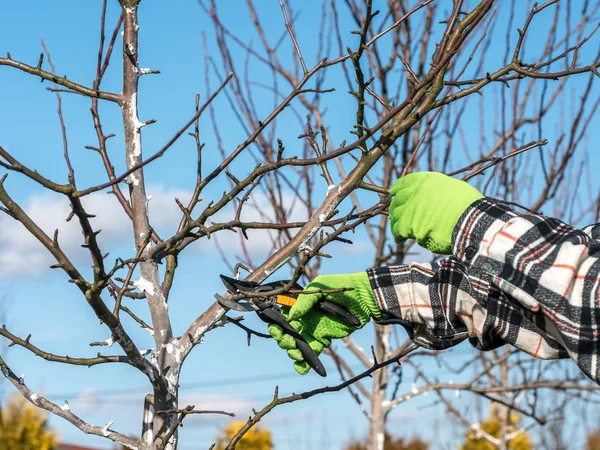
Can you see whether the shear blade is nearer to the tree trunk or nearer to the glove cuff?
the glove cuff

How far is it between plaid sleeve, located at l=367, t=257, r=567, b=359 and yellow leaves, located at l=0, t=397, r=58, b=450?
10318 millimetres

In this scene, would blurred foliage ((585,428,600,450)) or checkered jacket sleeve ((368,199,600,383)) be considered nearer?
checkered jacket sleeve ((368,199,600,383))

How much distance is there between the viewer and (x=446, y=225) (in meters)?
1.57

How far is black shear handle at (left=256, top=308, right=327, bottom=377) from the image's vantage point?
1.82 m

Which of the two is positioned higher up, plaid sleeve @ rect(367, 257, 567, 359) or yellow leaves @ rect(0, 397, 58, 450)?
yellow leaves @ rect(0, 397, 58, 450)

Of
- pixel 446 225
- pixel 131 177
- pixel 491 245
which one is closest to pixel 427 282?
pixel 446 225

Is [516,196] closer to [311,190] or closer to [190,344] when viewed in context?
[311,190]

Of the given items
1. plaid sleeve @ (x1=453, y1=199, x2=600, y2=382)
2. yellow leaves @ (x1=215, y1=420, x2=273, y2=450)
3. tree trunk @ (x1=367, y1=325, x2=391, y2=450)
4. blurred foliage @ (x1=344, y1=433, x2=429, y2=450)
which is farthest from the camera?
blurred foliage @ (x1=344, y1=433, x2=429, y2=450)

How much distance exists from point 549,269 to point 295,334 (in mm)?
721


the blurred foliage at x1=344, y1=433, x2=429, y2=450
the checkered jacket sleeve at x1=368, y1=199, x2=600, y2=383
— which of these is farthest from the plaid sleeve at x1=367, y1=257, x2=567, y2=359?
the blurred foliage at x1=344, y1=433, x2=429, y2=450

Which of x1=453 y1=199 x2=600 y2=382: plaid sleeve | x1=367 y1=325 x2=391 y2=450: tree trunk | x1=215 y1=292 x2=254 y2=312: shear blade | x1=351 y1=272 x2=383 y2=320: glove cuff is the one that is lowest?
x1=453 y1=199 x2=600 y2=382: plaid sleeve

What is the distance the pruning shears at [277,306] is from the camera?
71.6 inches

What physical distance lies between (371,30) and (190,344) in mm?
2951

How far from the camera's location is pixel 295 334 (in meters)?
1.83
